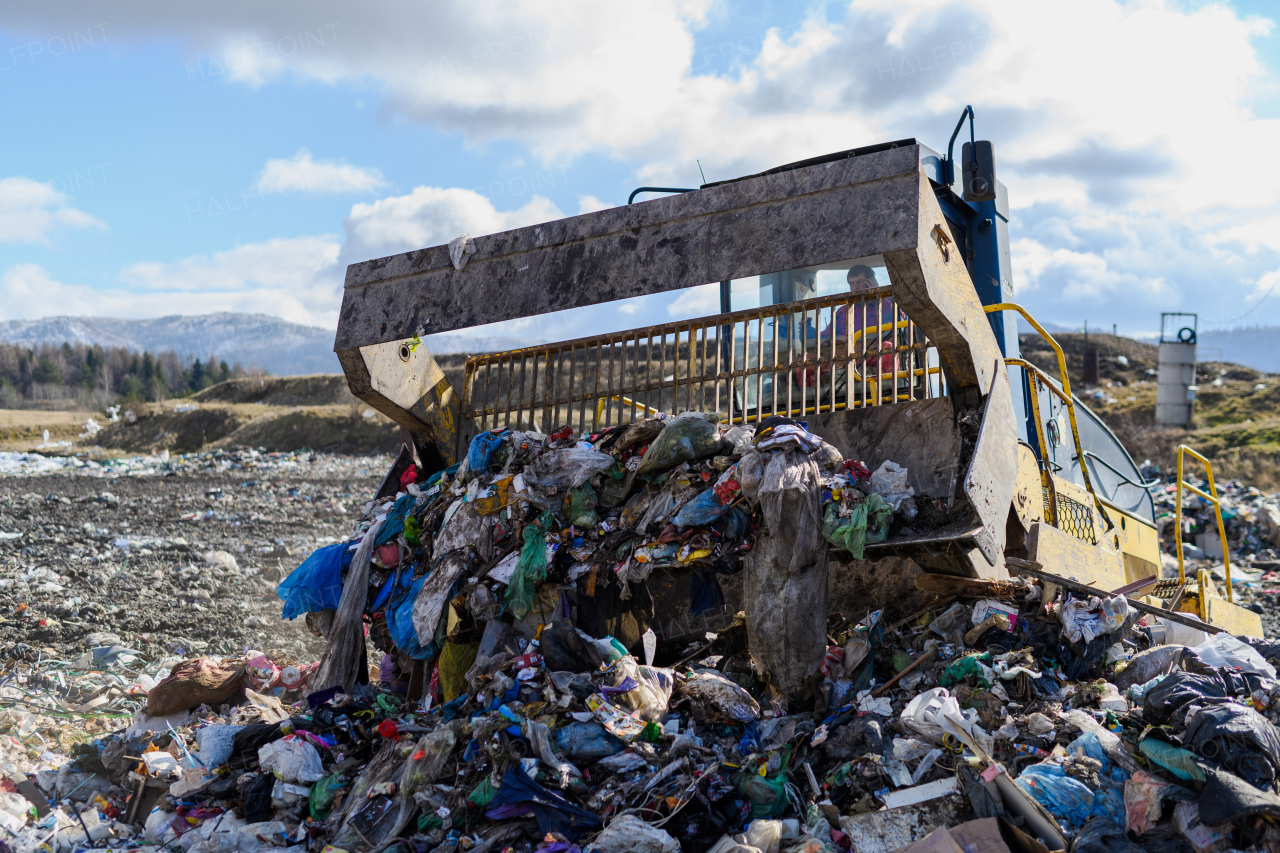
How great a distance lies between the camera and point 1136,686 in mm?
3539

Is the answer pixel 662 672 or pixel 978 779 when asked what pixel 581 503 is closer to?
pixel 662 672

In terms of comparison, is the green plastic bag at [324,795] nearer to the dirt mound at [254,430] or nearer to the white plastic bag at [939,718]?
the white plastic bag at [939,718]

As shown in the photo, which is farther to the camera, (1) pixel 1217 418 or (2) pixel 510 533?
(1) pixel 1217 418

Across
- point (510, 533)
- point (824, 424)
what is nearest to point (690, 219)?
point (824, 424)

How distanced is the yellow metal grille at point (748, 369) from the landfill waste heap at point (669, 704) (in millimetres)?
567

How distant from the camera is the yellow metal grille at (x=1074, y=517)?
15.6 feet

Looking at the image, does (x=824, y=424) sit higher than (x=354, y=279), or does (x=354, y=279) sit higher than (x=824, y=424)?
(x=354, y=279)

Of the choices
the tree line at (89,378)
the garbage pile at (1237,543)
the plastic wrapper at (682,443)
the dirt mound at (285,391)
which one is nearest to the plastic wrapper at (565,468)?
the plastic wrapper at (682,443)

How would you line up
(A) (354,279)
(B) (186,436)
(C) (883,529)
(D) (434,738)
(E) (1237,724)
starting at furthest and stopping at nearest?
(B) (186,436) < (A) (354,279) < (C) (883,529) < (D) (434,738) < (E) (1237,724)

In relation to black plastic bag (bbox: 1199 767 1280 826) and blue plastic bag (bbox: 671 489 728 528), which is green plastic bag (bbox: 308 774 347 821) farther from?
black plastic bag (bbox: 1199 767 1280 826)

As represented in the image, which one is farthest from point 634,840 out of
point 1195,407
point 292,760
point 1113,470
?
point 1195,407

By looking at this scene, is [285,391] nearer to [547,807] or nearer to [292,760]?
[292,760]

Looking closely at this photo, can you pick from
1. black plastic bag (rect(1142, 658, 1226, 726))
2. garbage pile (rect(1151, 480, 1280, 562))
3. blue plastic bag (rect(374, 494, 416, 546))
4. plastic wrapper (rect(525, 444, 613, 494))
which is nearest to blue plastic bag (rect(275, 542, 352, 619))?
blue plastic bag (rect(374, 494, 416, 546))

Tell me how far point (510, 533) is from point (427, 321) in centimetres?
103
